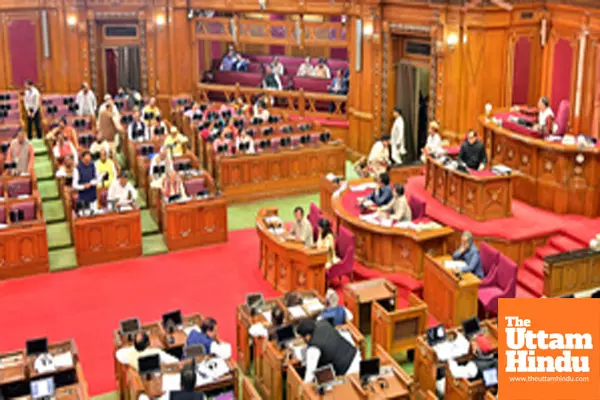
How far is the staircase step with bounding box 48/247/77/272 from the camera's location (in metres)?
13.6

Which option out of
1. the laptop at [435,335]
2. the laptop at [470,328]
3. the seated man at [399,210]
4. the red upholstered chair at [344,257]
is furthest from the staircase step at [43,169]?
the laptop at [470,328]

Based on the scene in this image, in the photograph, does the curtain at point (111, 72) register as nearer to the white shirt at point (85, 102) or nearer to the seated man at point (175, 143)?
the white shirt at point (85, 102)

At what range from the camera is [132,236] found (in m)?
14.0

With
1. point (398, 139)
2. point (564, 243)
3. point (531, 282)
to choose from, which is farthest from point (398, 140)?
point (531, 282)

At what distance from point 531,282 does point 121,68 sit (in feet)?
47.0

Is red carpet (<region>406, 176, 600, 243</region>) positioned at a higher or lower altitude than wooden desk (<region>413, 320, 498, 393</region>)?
higher

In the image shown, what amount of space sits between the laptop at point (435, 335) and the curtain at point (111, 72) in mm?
15958

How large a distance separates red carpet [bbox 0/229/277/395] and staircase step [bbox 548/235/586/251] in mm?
4459

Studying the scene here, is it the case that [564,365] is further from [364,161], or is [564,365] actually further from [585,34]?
[364,161]

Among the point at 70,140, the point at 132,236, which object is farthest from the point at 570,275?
the point at 70,140

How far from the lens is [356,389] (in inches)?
329

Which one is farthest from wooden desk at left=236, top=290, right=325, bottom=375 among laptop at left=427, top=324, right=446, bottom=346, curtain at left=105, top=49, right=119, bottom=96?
curtain at left=105, top=49, right=119, bottom=96

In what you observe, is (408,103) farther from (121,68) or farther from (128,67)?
(121,68)

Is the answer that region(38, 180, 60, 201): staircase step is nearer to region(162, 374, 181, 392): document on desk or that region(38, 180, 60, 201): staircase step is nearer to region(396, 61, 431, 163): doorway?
region(396, 61, 431, 163): doorway
